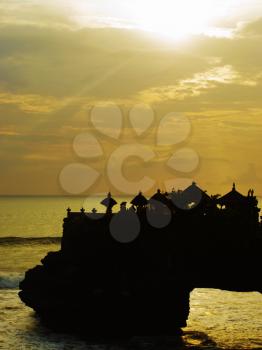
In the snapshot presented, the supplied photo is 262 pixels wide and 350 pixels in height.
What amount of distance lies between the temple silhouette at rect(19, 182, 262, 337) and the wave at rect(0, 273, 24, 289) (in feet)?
92.8

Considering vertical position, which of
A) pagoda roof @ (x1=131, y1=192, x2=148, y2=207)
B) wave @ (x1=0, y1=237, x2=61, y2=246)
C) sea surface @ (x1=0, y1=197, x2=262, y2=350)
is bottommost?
sea surface @ (x1=0, y1=197, x2=262, y2=350)

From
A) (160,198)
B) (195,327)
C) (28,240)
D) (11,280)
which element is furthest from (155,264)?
(28,240)

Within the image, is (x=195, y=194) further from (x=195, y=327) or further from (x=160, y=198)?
(x=195, y=327)

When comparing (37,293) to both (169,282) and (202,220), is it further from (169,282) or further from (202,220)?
(202,220)

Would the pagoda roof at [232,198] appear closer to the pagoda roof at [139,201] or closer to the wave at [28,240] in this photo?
the pagoda roof at [139,201]

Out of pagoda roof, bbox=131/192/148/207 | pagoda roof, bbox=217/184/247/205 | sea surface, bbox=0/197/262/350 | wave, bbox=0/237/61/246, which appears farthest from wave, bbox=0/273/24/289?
wave, bbox=0/237/61/246

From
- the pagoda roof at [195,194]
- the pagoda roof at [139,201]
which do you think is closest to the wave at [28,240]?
the pagoda roof at [139,201]

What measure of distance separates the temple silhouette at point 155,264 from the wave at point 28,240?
85481 mm

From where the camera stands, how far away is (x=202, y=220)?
37312mm

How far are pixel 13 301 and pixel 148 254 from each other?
67.2 ft

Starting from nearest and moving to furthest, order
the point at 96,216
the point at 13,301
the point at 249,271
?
the point at 249,271
the point at 96,216
the point at 13,301

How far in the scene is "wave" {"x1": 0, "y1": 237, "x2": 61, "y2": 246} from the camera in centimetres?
12404

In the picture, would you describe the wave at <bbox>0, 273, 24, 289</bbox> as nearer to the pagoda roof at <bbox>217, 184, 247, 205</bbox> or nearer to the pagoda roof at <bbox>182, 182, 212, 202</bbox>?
the pagoda roof at <bbox>182, 182, 212, 202</bbox>

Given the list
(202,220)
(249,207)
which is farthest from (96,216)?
(249,207)
